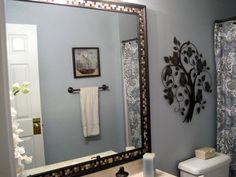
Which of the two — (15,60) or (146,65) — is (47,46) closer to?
(15,60)

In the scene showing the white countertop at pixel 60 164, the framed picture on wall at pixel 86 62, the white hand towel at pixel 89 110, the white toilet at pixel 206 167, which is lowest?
the white toilet at pixel 206 167

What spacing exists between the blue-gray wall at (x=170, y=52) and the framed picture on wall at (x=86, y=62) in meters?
0.47

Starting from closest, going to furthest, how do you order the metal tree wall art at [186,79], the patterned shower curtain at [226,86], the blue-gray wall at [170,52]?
1. the blue-gray wall at [170,52]
2. the metal tree wall art at [186,79]
3. the patterned shower curtain at [226,86]

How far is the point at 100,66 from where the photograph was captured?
1592 millimetres

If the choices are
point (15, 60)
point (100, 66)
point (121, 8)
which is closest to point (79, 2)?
point (121, 8)

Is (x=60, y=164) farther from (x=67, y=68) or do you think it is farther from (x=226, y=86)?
(x=226, y=86)

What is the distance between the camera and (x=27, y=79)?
4.36 feet

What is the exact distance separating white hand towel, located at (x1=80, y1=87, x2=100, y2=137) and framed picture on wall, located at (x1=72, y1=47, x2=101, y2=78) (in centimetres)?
10

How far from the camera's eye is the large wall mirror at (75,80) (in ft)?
4.36

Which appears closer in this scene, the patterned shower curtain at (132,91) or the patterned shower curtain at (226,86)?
the patterned shower curtain at (132,91)

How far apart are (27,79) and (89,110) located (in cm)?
44

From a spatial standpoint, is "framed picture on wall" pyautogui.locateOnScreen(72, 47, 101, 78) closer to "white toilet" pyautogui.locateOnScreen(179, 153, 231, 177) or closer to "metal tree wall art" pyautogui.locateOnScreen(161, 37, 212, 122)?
"metal tree wall art" pyautogui.locateOnScreen(161, 37, 212, 122)

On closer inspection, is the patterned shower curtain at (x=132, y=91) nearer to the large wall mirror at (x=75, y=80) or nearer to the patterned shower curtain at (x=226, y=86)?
the large wall mirror at (x=75, y=80)

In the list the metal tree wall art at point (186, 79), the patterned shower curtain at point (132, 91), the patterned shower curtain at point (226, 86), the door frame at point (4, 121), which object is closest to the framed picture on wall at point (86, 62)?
→ the patterned shower curtain at point (132, 91)
